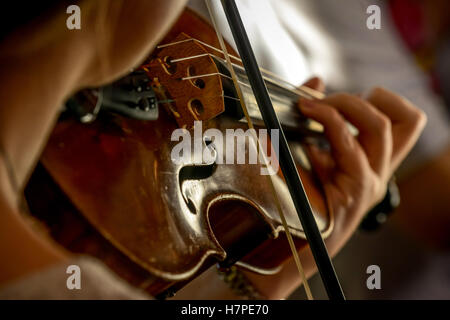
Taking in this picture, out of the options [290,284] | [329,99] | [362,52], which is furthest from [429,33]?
[290,284]

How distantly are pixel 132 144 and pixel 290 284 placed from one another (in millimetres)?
275

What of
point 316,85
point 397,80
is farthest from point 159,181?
point 397,80

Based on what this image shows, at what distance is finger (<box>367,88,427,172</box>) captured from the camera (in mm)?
Answer: 579

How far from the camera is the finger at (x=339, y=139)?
1.54 ft

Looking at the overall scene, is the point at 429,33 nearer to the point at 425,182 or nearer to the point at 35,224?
the point at 425,182

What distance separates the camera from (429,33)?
1179 millimetres

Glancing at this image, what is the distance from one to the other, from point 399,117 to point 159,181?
0.44 metres

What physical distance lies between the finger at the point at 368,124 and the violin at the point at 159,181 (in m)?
0.21

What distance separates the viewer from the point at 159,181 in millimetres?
248

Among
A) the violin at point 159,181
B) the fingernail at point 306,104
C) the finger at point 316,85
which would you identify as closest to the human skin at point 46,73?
the violin at point 159,181

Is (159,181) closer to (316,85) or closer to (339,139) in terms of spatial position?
(339,139)

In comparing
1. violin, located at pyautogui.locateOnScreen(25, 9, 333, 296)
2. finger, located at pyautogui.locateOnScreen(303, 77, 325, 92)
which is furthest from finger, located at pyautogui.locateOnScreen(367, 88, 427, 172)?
violin, located at pyautogui.locateOnScreen(25, 9, 333, 296)

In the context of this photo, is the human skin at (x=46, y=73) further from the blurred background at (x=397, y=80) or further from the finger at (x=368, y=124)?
the blurred background at (x=397, y=80)

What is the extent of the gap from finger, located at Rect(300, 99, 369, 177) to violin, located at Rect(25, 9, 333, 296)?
0.50 feet
